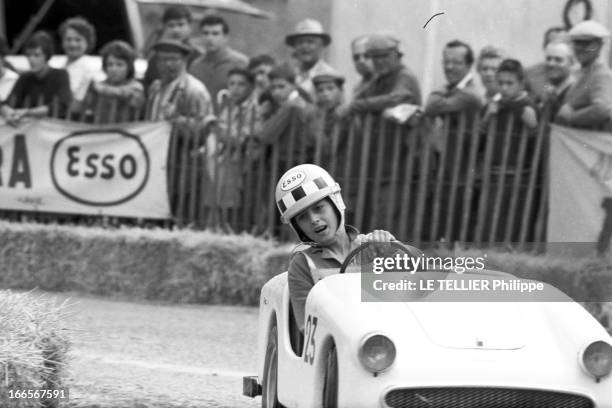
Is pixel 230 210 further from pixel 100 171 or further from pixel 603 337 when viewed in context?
pixel 603 337

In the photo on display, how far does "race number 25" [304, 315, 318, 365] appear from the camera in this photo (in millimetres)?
5867

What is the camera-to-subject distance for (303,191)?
21.2 feet

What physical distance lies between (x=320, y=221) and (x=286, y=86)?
691cm

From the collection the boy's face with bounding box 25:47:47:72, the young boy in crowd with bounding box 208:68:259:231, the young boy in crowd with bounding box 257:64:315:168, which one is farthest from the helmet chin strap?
the boy's face with bounding box 25:47:47:72

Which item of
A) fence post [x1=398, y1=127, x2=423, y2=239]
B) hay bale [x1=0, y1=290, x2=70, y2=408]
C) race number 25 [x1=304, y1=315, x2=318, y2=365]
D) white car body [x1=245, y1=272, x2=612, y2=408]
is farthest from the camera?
fence post [x1=398, y1=127, x2=423, y2=239]

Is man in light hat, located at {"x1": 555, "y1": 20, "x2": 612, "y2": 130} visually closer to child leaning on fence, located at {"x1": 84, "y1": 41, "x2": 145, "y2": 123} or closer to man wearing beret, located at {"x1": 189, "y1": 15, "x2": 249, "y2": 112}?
man wearing beret, located at {"x1": 189, "y1": 15, "x2": 249, "y2": 112}

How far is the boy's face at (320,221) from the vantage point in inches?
255

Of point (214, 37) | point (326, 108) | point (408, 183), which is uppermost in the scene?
point (214, 37)

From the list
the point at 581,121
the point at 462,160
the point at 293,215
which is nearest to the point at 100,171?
the point at 462,160

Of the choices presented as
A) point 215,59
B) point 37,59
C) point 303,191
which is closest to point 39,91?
point 37,59

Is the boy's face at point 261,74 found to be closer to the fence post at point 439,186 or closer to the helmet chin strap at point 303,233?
the fence post at point 439,186

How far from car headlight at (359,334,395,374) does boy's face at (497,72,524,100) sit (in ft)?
21.2

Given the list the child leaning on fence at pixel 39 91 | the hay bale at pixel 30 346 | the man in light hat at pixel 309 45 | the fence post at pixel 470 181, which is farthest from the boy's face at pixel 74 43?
the hay bale at pixel 30 346

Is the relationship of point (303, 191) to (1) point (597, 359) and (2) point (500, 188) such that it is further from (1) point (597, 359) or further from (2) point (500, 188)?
(2) point (500, 188)
